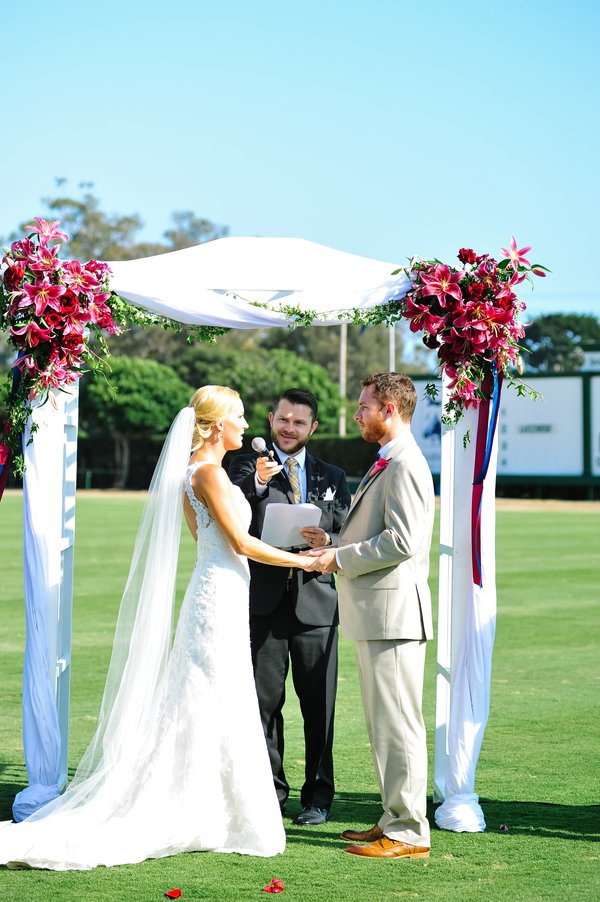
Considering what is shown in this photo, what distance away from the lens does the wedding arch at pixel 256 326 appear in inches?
250

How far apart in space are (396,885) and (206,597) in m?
1.69

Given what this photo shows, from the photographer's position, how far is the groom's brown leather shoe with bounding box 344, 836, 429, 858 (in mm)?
5566

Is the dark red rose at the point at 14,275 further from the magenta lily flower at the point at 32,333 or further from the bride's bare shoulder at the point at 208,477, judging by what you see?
the bride's bare shoulder at the point at 208,477

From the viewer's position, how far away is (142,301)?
663 centimetres

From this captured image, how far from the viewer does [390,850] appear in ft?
18.2

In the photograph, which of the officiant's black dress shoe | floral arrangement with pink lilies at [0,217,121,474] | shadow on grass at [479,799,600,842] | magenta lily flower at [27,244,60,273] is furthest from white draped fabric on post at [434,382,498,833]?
magenta lily flower at [27,244,60,273]

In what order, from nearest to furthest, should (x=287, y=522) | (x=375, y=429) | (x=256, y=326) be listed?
(x=375, y=429) → (x=287, y=522) → (x=256, y=326)

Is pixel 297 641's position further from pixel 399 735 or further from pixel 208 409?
pixel 208 409

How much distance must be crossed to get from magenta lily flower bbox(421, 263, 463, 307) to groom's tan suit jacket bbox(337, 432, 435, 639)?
971 millimetres

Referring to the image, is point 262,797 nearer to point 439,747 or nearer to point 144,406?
point 439,747

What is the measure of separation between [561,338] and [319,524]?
Result: 86.1 m

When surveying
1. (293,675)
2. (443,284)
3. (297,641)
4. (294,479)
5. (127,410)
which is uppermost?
(127,410)

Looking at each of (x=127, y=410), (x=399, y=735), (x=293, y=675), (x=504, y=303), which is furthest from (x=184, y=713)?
(x=127, y=410)

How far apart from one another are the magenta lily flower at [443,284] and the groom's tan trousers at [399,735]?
1.96m
